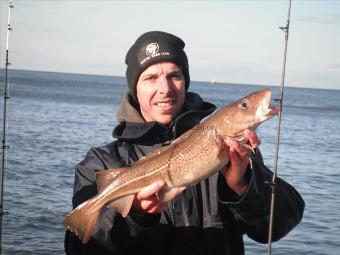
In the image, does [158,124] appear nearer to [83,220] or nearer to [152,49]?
[152,49]

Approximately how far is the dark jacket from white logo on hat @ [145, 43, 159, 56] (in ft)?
2.23

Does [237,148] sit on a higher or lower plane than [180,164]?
higher

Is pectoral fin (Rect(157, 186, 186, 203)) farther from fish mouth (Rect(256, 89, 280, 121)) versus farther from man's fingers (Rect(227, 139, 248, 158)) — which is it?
fish mouth (Rect(256, 89, 280, 121))

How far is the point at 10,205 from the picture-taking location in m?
13.4

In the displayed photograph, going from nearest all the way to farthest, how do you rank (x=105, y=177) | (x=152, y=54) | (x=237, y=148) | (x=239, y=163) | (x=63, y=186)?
(x=237, y=148) < (x=239, y=163) < (x=105, y=177) < (x=152, y=54) < (x=63, y=186)

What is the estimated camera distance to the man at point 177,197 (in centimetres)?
410

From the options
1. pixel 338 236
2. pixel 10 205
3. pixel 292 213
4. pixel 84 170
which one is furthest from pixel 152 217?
pixel 10 205

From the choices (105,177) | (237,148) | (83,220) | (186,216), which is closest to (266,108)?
(237,148)

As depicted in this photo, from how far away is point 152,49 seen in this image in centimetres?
484

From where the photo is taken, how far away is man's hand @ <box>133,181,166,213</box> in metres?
4.04

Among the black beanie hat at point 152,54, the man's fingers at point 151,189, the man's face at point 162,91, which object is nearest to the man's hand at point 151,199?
the man's fingers at point 151,189

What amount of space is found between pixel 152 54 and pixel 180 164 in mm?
1172

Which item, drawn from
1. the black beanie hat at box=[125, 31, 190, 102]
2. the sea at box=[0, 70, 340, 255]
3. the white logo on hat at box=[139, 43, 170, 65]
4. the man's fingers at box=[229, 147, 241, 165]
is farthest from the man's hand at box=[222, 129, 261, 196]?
the sea at box=[0, 70, 340, 255]

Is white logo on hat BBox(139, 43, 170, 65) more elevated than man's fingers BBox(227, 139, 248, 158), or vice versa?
white logo on hat BBox(139, 43, 170, 65)
